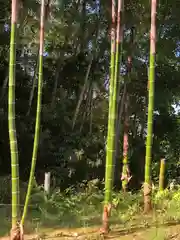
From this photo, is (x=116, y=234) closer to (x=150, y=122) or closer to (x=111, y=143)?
(x=111, y=143)

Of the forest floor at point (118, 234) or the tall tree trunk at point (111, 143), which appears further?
the tall tree trunk at point (111, 143)

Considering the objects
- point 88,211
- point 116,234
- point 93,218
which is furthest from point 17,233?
point 88,211

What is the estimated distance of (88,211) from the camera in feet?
18.9

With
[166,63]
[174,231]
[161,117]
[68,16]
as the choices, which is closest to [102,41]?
[68,16]

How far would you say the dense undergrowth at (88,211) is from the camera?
5.09m

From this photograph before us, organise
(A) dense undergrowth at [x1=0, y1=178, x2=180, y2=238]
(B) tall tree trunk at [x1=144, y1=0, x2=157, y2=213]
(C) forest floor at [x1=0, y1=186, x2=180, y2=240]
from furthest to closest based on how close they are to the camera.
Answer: (B) tall tree trunk at [x1=144, y1=0, x2=157, y2=213] → (A) dense undergrowth at [x1=0, y1=178, x2=180, y2=238] → (C) forest floor at [x1=0, y1=186, x2=180, y2=240]

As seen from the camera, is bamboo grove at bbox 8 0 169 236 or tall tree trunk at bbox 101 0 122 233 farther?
tall tree trunk at bbox 101 0 122 233

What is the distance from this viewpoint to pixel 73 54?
11.2 meters

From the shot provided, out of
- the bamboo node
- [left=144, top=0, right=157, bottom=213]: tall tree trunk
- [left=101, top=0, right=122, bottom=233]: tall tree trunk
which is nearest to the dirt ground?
[left=101, top=0, right=122, bottom=233]: tall tree trunk

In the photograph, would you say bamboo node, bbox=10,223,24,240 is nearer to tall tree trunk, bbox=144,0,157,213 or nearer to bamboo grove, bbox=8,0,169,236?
bamboo grove, bbox=8,0,169,236

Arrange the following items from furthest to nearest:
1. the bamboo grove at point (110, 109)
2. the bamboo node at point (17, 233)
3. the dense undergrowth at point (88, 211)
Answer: the dense undergrowth at point (88, 211) → the bamboo grove at point (110, 109) → the bamboo node at point (17, 233)

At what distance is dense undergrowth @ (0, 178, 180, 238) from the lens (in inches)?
201

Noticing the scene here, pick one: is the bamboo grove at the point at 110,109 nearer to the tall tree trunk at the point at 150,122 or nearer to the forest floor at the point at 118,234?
the tall tree trunk at the point at 150,122

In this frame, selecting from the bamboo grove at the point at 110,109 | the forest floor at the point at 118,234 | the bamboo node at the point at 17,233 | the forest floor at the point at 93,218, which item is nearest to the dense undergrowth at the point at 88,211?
the forest floor at the point at 93,218
